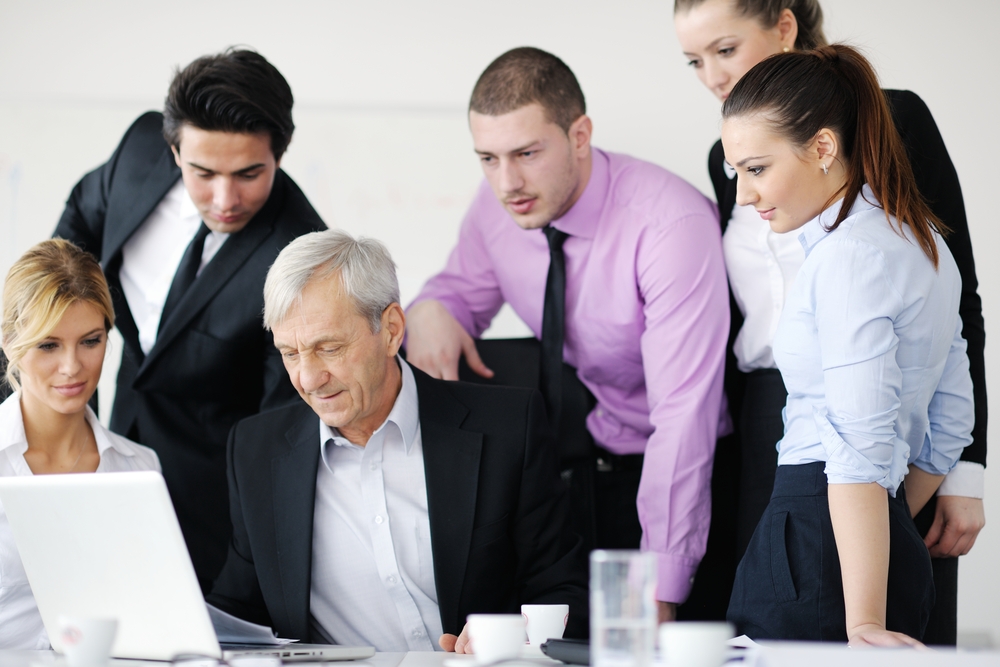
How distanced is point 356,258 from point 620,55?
198cm

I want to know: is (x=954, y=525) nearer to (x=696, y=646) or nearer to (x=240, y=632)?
(x=696, y=646)

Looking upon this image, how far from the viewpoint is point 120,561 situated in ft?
4.50

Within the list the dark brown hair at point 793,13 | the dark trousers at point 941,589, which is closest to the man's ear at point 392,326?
the dark brown hair at point 793,13

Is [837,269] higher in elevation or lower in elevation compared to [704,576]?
higher

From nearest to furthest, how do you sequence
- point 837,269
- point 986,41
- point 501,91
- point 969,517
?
point 837,269 → point 969,517 → point 501,91 → point 986,41

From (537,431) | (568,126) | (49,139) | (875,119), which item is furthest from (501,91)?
(49,139)

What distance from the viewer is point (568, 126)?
2.43 metres

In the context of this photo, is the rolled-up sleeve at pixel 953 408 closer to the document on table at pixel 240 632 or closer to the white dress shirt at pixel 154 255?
the document on table at pixel 240 632

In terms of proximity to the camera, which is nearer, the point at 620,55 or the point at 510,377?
the point at 510,377

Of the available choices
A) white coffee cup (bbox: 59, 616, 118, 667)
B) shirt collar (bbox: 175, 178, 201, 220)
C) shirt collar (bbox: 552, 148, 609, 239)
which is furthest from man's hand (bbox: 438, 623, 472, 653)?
shirt collar (bbox: 175, 178, 201, 220)

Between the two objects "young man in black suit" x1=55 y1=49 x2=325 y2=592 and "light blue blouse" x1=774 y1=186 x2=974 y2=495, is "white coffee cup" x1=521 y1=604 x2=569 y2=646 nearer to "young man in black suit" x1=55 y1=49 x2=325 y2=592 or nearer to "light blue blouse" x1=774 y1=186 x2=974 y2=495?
"light blue blouse" x1=774 y1=186 x2=974 y2=495

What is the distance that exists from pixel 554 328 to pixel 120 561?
1.34 metres

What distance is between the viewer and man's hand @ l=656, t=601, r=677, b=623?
2.21 meters

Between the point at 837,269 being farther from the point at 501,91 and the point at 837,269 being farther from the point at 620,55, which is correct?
the point at 620,55
